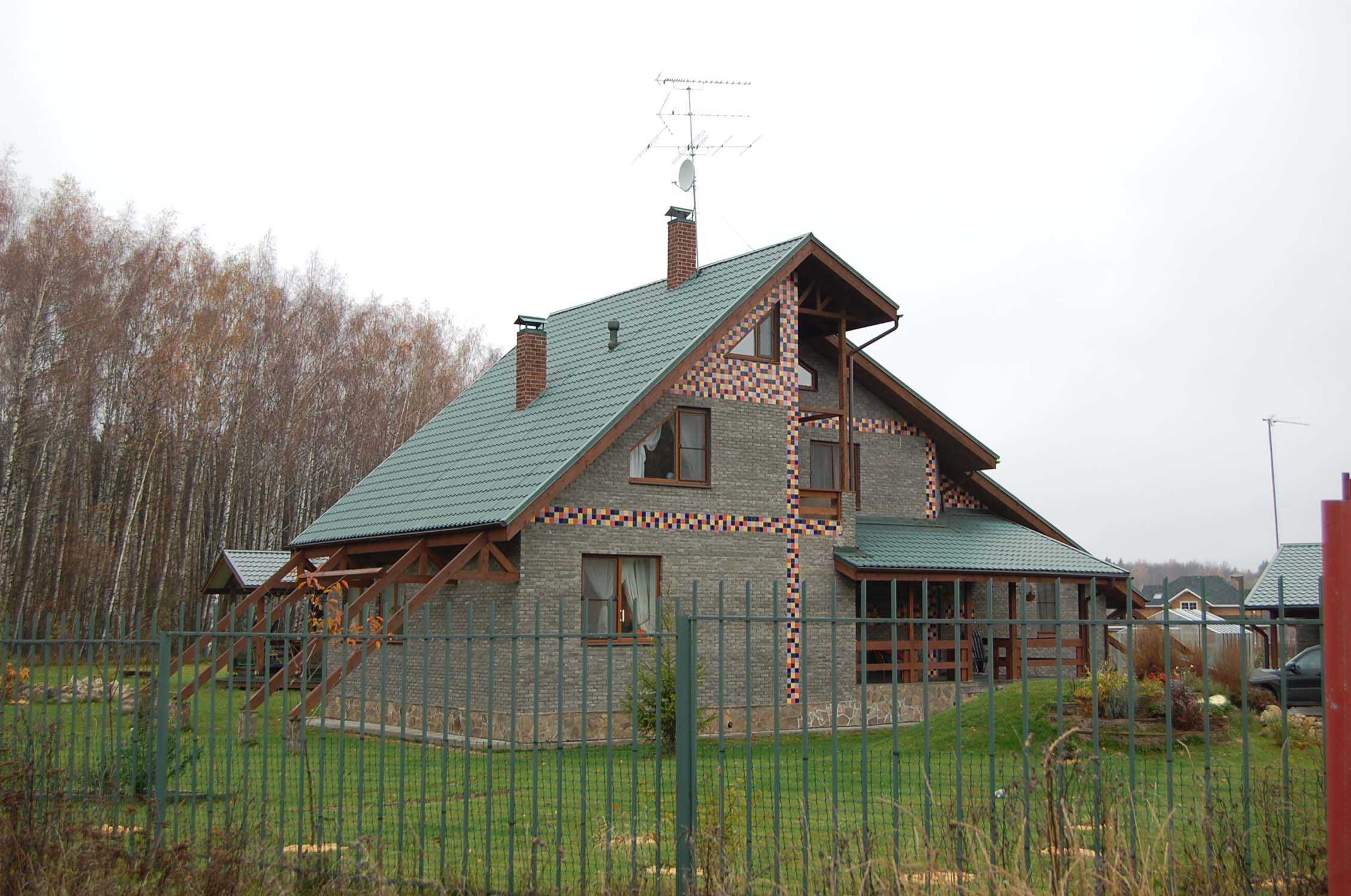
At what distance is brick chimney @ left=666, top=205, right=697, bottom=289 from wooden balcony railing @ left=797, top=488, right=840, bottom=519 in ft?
15.8

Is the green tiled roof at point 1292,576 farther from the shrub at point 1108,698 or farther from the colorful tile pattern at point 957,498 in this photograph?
the shrub at point 1108,698

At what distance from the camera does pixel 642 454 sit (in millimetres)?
20703

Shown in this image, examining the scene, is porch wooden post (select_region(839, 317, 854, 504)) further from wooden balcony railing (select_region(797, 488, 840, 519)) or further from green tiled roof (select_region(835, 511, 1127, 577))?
green tiled roof (select_region(835, 511, 1127, 577))

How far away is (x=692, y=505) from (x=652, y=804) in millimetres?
9861

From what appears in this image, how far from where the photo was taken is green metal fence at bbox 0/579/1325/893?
6918 mm

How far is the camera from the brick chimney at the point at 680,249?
2433 cm

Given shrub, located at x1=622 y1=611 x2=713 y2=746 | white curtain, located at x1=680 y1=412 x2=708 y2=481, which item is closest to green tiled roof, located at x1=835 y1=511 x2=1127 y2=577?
white curtain, located at x1=680 y1=412 x2=708 y2=481

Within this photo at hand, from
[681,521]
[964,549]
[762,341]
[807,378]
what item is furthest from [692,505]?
[964,549]

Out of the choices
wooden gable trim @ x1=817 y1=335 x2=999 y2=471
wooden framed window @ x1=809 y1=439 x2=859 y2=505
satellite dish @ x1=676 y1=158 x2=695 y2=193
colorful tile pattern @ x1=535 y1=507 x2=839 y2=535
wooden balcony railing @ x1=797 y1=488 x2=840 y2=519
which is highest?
satellite dish @ x1=676 y1=158 x2=695 y2=193

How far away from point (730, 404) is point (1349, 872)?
52.9ft

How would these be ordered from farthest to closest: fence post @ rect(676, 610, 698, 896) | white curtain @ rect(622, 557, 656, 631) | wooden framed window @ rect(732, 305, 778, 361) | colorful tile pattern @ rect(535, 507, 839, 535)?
wooden framed window @ rect(732, 305, 778, 361)
white curtain @ rect(622, 557, 656, 631)
colorful tile pattern @ rect(535, 507, 839, 535)
fence post @ rect(676, 610, 698, 896)

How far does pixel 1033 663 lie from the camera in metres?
25.2

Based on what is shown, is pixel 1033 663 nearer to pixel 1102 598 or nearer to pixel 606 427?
pixel 1102 598

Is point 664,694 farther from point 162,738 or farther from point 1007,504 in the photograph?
point 1007,504
